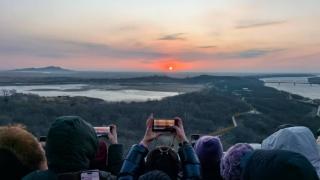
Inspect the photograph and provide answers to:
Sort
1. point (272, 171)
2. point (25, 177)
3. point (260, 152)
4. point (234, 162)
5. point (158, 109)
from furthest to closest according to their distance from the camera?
1. point (158, 109)
2. point (234, 162)
3. point (25, 177)
4. point (260, 152)
5. point (272, 171)

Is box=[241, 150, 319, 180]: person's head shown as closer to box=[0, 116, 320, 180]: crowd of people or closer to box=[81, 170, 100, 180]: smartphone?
box=[0, 116, 320, 180]: crowd of people

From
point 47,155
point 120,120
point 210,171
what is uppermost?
point 47,155

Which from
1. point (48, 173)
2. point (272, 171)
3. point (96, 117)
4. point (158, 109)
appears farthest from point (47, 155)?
point (158, 109)

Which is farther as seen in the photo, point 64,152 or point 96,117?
point 96,117

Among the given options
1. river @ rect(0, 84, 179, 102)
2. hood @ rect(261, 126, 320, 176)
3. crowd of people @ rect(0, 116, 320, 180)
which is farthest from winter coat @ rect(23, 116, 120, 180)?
river @ rect(0, 84, 179, 102)

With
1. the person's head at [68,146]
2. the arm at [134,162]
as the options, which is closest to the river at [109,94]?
the arm at [134,162]

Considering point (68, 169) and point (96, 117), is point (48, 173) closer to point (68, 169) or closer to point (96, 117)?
point (68, 169)
